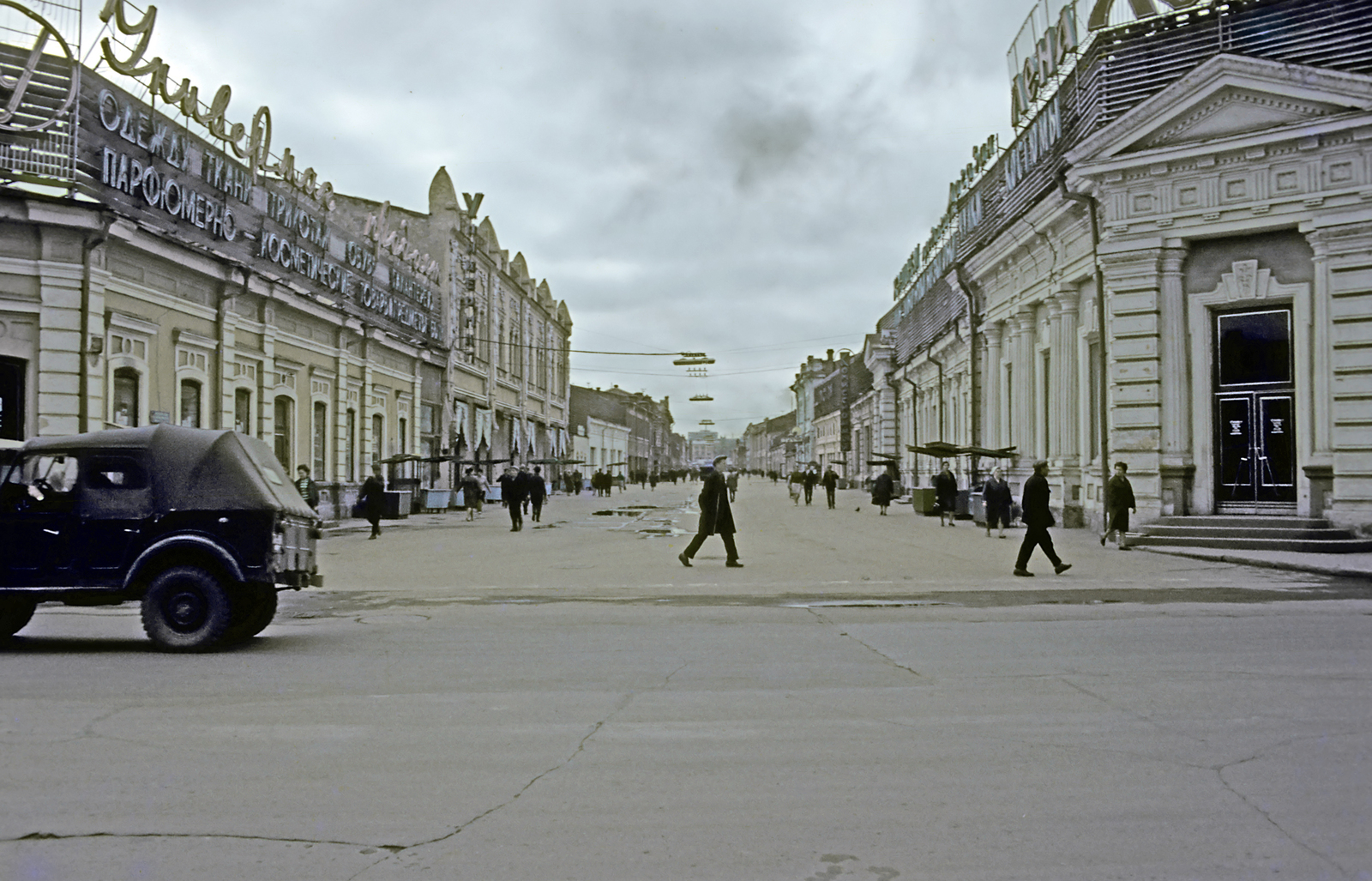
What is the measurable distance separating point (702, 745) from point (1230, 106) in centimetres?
1839

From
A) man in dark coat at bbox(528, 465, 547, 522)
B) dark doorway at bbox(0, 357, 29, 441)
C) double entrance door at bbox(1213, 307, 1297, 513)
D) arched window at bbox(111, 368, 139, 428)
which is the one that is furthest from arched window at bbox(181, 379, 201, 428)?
double entrance door at bbox(1213, 307, 1297, 513)

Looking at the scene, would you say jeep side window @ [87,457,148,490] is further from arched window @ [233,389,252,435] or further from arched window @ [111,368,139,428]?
arched window @ [233,389,252,435]

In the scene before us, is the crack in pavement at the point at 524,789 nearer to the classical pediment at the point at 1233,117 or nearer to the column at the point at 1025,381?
the classical pediment at the point at 1233,117

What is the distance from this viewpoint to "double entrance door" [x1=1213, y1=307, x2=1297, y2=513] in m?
19.0

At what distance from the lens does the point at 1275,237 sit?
1900 centimetres

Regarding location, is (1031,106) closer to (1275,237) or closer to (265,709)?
(1275,237)

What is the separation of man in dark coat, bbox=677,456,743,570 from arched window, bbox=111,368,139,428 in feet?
36.0

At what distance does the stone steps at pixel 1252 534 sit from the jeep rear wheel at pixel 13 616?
17.3 metres

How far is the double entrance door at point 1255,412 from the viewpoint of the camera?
19047mm

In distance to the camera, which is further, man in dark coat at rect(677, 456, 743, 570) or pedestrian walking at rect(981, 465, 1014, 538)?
pedestrian walking at rect(981, 465, 1014, 538)

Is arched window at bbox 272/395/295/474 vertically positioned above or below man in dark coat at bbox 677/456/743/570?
above

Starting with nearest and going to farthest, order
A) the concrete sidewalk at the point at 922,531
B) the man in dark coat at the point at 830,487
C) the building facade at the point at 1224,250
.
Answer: the concrete sidewalk at the point at 922,531 < the building facade at the point at 1224,250 < the man in dark coat at the point at 830,487

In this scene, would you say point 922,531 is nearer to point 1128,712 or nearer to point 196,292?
point 196,292

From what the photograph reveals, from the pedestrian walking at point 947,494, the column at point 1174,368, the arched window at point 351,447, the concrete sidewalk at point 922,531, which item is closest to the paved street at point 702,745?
the concrete sidewalk at point 922,531
